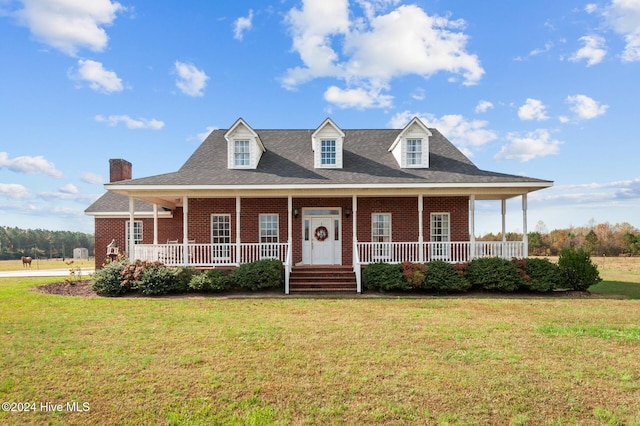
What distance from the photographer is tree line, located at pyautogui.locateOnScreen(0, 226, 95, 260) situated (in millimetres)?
75000

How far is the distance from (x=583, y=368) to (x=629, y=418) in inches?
61.4

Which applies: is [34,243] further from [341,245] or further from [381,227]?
[381,227]

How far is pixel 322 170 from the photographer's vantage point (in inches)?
664

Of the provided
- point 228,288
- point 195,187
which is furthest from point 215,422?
point 195,187

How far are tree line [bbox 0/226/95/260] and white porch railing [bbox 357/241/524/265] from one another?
240 feet

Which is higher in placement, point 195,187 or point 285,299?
point 195,187

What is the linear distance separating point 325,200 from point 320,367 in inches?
457

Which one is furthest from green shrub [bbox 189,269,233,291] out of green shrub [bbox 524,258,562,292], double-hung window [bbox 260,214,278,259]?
green shrub [bbox 524,258,562,292]

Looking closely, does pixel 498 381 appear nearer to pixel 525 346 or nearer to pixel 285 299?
pixel 525 346

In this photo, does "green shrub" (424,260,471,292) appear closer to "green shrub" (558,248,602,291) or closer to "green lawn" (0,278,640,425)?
"green lawn" (0,278,640,425)

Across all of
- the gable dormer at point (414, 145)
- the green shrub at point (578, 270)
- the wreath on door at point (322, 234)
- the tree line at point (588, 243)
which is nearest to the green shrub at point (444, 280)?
the green shrub at point (578, 270)

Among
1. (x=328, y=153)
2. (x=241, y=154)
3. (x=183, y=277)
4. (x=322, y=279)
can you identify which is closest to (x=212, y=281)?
(x=183, y=277)

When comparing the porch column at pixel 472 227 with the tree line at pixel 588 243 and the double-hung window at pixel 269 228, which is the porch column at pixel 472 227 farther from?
the tree line at pixel 588 243

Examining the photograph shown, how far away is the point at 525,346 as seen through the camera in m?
7.05
